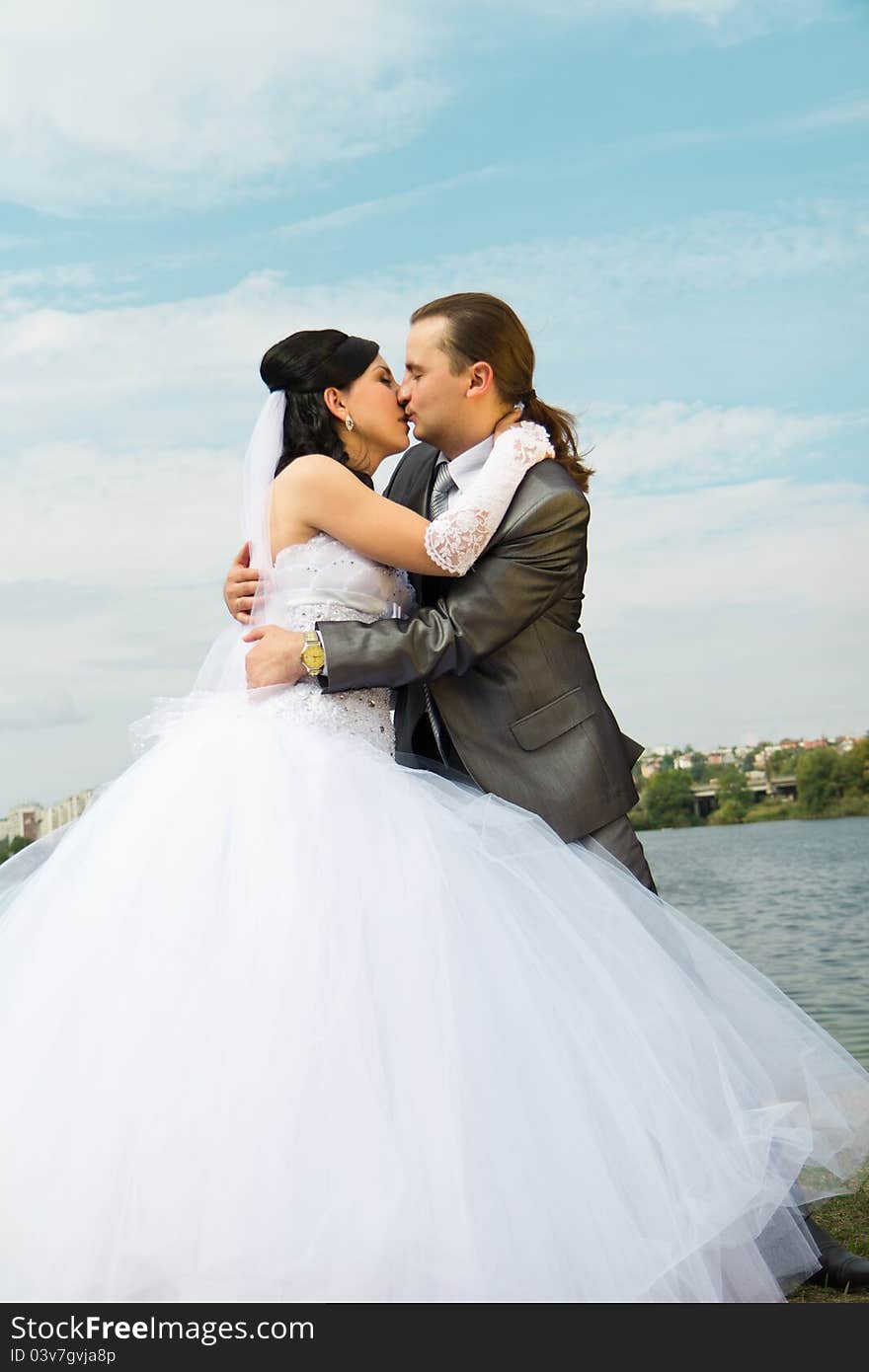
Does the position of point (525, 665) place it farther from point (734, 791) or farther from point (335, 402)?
point (734, 791)

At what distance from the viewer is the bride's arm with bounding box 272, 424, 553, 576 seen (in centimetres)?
348

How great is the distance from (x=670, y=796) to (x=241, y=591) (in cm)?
2759

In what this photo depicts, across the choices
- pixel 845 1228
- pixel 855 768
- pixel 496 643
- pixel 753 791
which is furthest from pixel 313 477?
pixel 855 768

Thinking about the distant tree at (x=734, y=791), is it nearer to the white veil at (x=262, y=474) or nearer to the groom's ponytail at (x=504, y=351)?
the groom's ponytail at (x=504, y=351)

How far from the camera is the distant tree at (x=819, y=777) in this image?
32438mm

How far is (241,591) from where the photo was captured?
12.1ft

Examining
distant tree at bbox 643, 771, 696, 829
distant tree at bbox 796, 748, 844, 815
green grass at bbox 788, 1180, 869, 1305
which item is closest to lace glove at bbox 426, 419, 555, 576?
green grass at bbox 788, 1180, 869, 1305

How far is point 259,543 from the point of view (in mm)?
3684

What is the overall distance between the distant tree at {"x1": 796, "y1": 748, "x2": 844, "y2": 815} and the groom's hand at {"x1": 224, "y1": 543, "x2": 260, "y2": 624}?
29.7 m

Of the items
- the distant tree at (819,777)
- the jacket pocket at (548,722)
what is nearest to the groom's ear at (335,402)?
the jacket pocket at (548,722)

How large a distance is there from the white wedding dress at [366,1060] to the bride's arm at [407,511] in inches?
16.5

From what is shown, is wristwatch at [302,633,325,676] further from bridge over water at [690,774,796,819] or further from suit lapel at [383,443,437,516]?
bridge over water at [690,774,796,819]

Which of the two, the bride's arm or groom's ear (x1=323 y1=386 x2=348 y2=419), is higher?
groom's ear (x1=323 y1=386 x2=348 y2=419)
